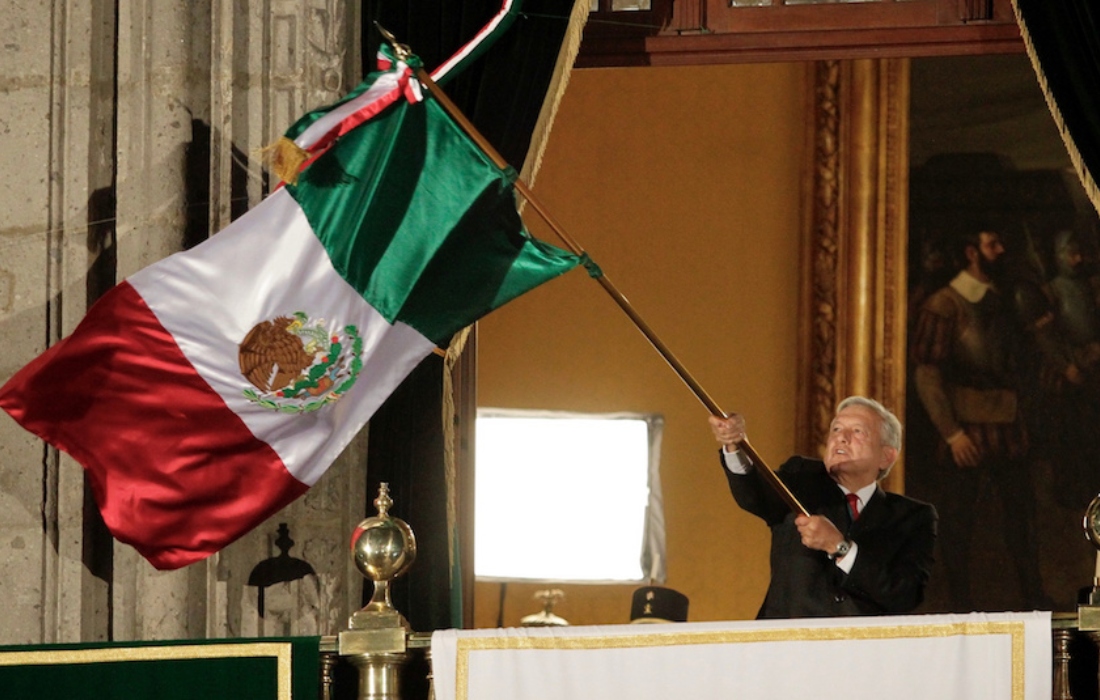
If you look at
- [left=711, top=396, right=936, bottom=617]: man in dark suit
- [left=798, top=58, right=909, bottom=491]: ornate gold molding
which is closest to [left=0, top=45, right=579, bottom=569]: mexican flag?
[left=711, top=396, right=936, bottom=617]: man in dark suit

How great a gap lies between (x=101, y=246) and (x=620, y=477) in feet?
10.6

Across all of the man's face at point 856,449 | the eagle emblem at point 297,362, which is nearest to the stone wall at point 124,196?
the eagle emblem at point 297,362

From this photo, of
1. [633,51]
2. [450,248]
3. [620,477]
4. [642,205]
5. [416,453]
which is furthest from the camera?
[642,205]

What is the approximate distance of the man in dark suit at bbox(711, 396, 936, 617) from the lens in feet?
14.8

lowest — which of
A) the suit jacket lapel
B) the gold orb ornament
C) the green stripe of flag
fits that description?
the gold orb ornament

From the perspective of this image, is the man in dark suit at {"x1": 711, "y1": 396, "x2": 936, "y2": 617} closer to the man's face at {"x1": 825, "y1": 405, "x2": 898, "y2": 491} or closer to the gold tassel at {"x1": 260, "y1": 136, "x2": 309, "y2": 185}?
the man's face at {"x1": 825, "y1": 405, "x2": 898, "y2": 491}

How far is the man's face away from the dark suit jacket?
0.05 meters

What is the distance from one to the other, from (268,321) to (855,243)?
4050 millimetres

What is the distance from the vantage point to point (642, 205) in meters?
8.28

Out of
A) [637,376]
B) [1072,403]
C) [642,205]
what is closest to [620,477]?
[637,376]

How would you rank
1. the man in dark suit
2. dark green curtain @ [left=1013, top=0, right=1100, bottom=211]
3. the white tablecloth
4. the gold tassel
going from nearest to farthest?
the white tablecloth < the gold tassel < the man in dark suit < dark green curtain @ [left=1013, top=0, right=1100, bottom=211]

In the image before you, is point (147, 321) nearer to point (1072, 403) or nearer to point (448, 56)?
point (448, 56)

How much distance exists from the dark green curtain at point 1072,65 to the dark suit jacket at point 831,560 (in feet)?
3.34

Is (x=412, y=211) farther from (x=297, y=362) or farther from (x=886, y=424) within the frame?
(x=886, y=424)
